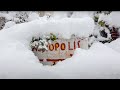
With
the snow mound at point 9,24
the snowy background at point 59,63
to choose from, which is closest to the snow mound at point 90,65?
the snowy background at point 59,63

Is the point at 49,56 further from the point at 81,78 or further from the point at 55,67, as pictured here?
the point at 81,78

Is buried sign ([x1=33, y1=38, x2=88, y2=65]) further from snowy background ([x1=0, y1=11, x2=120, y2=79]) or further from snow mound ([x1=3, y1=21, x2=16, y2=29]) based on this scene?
snow mound ([x1=3, y1=21, x2=16, y2=29])

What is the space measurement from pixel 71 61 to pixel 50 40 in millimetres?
312

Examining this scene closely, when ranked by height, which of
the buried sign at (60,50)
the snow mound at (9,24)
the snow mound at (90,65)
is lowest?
the snow mound at (90,65)

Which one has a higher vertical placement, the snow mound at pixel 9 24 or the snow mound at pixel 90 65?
the snow mound at pixel 9 24

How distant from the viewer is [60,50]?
7.87ft

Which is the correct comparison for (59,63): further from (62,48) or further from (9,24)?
(9,24)

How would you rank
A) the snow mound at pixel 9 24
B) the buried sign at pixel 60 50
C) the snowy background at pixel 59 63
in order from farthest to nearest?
the snow mound at pixel 9 24, the buried sign at pixel 60 50, the snowy background at pixel 59 63

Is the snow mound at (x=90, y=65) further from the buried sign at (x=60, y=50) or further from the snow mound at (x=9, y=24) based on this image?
the snow mound at (x=9, y=24)

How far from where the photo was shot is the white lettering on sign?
7.89 feet

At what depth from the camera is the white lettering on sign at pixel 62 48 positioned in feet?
7.89
